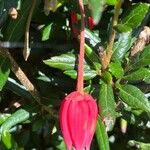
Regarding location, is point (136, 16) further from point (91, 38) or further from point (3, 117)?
point (3, 117)

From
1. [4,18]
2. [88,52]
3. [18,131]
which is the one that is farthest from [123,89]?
[18,131]

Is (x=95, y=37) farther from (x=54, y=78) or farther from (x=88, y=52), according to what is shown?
(x=54, y=78)

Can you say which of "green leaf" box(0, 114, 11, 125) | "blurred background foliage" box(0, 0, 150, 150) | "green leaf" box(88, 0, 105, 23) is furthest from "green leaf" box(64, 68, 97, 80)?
"green leaf" box(88, 0, 105, 23)

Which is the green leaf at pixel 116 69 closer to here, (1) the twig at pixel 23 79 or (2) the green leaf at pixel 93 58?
(2) the green leaf at pixel 93 58

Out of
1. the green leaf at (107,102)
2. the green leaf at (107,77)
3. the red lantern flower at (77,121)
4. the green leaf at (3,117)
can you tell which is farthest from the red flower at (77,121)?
the green leaf at (3,117)

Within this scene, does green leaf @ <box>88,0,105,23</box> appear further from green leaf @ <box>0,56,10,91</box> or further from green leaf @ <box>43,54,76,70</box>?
green leaf @ <box>0,56,10,91</box>

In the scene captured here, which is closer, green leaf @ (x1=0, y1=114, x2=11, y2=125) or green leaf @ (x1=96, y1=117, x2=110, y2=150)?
green leaf @ (x1=96, y1=117, x2=110, y2=150)
